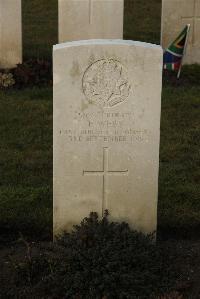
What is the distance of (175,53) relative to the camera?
31.9 ft

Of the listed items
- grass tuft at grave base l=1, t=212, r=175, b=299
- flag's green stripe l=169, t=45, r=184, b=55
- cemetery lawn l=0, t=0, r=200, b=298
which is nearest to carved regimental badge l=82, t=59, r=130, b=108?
grass tuft at grave base l=1, t=212, r=175, b=299

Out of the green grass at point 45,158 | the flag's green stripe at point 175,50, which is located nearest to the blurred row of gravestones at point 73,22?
the green grass at point 45,158

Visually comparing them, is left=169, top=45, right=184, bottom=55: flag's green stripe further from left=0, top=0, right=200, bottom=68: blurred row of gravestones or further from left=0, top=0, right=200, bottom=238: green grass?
left=0, top=0, right=200, bottom=68: blurred row of gravestones

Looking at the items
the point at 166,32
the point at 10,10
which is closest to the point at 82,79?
the point at 10,10

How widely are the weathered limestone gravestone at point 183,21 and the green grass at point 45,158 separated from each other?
0.42 metres

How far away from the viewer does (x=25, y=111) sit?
8.93m

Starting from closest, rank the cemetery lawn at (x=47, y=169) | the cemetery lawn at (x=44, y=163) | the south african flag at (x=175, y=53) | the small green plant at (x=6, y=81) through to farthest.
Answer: the cemetery lawn at (x=47, y=169)
the cemetery lawn at (x=44, y=163)
the south african flag at (x=175, y=53)
the small green plant at (x=6, y=81)

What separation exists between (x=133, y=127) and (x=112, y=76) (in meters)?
0.39

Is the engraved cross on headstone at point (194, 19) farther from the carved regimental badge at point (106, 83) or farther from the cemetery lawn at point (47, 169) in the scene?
the carved regimental badge at point (106, 83)

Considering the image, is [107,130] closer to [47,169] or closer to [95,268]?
[95,268]

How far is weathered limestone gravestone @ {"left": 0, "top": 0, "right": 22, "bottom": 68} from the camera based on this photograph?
34.1 feet

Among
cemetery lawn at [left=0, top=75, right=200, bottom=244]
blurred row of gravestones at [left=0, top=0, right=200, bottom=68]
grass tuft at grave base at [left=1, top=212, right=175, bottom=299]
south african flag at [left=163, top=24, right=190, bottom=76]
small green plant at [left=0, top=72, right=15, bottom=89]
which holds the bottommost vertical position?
grass tuft at grave base at [left=1, top=212, right=175, bottom=299]

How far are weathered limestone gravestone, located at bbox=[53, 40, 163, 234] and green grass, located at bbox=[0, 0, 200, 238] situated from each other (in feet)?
2.06

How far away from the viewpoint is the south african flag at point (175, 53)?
31.5 ft
